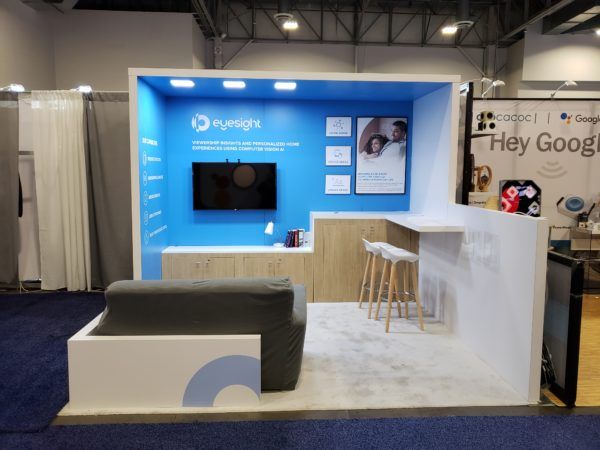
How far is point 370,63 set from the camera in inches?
380

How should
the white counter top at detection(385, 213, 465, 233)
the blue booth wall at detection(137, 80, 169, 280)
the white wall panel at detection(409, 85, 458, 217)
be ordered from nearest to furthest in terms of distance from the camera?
the white counter top at detection(385, 213, 465, 233) → the blue booth wall at detection(137, 80, 169, 280) → the white wall panel at detection(409, 85, 458, 217)

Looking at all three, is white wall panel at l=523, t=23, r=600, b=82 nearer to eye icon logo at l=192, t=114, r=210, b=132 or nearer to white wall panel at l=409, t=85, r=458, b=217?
white wall panel at l=409, t=85, r=458, b=217

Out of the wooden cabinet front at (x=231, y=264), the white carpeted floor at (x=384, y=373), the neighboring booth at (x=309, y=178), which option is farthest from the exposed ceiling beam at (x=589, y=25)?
the wooden cabinet front at (x=231, y=264)

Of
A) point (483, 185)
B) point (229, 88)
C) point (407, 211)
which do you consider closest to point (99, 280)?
point (229, 88)

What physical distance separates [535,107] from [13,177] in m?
6.38

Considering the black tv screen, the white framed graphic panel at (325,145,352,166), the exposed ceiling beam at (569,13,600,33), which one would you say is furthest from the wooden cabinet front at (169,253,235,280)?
the exposed ceiling beam at (569,13,600,33)

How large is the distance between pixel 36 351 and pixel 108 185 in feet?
7.45

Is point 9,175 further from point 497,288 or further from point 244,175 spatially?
point 497,288

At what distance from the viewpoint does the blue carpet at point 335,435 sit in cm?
250

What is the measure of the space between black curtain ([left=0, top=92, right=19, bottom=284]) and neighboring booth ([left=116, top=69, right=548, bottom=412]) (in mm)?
1772

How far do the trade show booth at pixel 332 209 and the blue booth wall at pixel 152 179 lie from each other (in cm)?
2

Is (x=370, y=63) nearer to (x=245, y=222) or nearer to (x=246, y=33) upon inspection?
(x=246, y=33)

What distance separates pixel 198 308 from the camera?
9.32 ft

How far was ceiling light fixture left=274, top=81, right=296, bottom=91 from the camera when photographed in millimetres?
4659
